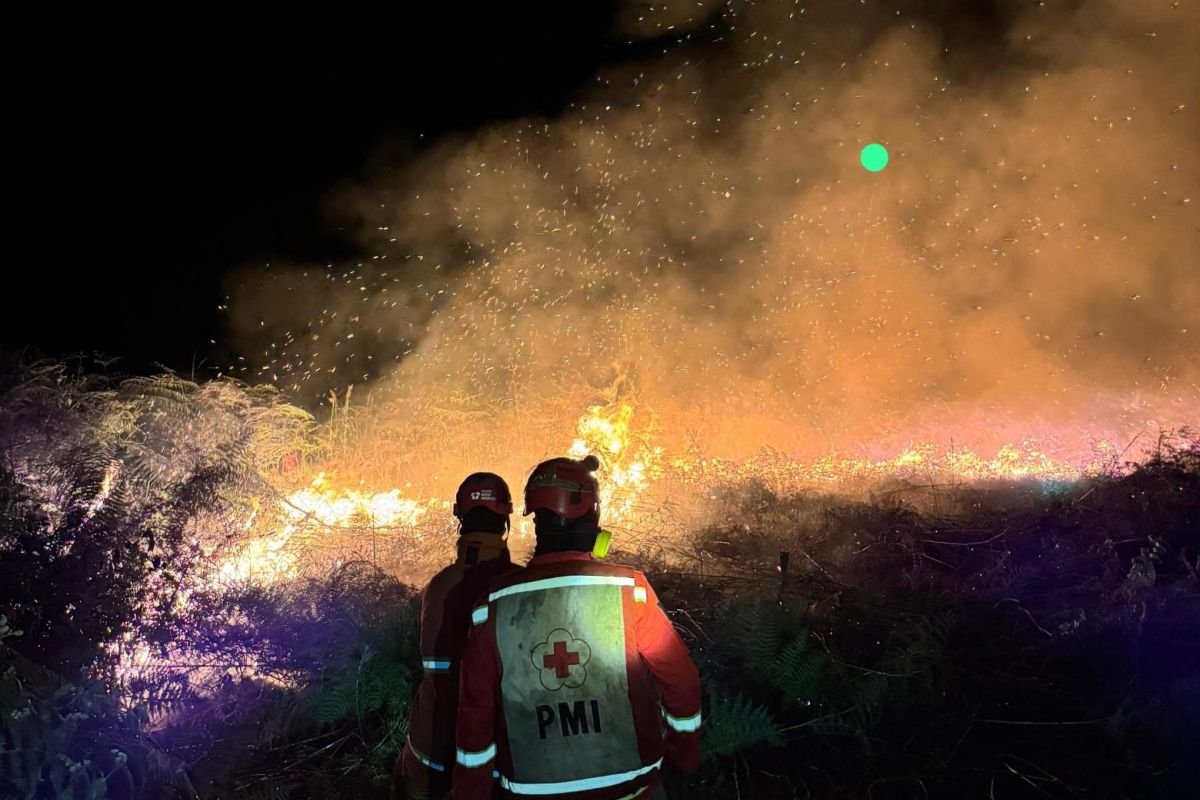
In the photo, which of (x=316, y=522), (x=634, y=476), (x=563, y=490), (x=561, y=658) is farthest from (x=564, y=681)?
(x=634, y=476)

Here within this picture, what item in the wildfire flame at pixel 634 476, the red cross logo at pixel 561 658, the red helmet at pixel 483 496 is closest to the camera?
the red cross logo at pixel 561 658

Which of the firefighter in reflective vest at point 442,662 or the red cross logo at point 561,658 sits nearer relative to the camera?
the red cross logo at point 561,658

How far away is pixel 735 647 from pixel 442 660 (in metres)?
2.71

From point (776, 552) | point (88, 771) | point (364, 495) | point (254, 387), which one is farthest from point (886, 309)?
point (88, 771)

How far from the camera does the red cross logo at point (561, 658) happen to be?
2730 millimetres

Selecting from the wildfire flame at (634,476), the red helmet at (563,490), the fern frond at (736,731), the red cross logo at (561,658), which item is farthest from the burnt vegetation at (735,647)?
the red helmet at (563,490)

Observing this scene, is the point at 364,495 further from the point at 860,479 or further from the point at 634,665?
the point at 634,665

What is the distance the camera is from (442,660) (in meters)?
3.58

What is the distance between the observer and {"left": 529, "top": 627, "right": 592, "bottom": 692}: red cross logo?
2730 millimetres

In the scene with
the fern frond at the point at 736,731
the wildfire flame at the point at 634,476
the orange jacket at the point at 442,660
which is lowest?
the fern frond at the point at 736,731

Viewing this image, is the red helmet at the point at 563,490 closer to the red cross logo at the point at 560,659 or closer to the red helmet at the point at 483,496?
the red cross logo at the point at 560,659

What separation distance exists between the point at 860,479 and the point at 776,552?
12.9 feet

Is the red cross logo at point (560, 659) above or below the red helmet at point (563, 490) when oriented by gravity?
below

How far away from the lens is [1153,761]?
14.3ft
